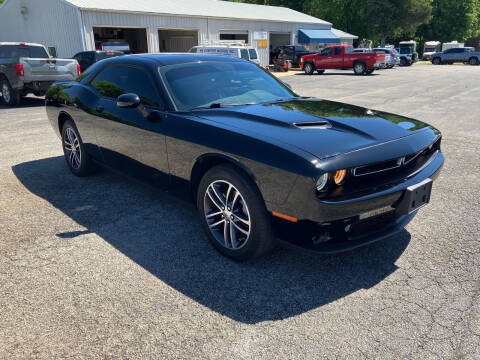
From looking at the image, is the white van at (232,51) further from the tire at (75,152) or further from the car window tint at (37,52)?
the tire at (75,152)

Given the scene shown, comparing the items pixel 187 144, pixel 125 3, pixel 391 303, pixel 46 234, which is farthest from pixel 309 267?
pixel 125 3

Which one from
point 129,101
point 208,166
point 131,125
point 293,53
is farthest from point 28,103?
point 293,53

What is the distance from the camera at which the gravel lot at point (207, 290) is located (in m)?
2.34

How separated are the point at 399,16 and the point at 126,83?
52954 mm

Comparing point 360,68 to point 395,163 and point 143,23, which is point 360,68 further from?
point 395,163

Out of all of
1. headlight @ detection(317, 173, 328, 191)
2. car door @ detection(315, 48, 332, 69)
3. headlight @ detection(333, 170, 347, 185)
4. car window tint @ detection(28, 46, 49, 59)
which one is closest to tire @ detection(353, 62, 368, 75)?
car door @ detection(315, 48, 332, 69)

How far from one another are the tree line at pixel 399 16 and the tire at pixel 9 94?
46.8 m

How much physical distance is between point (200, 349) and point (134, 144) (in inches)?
93.4

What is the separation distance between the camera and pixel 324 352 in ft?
7.47

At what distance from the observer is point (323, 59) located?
2698 cm

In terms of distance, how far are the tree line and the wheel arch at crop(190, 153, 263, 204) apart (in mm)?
52717

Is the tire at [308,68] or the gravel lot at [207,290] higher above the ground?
the gravel lot at [207,290]

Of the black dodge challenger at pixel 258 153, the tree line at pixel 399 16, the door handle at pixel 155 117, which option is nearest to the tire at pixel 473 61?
the tree line at pixel 399 16

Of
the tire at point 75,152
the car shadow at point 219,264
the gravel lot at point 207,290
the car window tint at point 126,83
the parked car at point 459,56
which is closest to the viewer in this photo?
the gravel lot at point 207,290
